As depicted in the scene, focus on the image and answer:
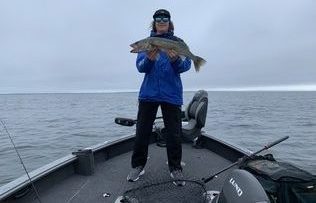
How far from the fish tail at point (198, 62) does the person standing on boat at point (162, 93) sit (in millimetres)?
83

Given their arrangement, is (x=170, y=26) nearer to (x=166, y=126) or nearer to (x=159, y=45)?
(x=159, y=45)

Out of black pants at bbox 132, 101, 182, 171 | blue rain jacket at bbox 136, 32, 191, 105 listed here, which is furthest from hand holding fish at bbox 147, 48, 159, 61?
black pants at bbox 132, 101, 182, 171

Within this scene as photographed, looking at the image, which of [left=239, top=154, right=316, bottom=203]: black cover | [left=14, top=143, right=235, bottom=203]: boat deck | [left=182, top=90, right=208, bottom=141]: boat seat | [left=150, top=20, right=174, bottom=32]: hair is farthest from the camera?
[left=182, top=90, right=208, bottom=141]: boat seat

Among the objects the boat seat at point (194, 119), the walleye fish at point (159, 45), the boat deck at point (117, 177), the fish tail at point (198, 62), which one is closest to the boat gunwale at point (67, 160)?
the boat deck at point (117, 177)

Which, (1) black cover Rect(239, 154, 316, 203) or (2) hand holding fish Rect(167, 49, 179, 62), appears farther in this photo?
(2) hand holding fish Rect(167, 49, 179, 62)

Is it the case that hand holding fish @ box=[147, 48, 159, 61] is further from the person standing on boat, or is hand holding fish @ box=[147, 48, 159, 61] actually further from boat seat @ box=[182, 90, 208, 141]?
boat seat @ box=[182, 90, 208, 141]

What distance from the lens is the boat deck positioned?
4547mm

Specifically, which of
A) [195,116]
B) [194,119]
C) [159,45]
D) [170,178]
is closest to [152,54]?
[159,45]

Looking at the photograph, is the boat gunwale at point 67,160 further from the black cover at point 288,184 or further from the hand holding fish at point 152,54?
the black cover at point 288,184

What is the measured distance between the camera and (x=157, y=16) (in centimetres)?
471

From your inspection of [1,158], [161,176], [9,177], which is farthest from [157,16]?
[1,158]

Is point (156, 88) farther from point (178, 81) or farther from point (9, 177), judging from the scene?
point (9, 177)

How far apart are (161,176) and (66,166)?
127cm

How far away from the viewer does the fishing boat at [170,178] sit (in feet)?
9.98
